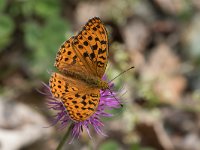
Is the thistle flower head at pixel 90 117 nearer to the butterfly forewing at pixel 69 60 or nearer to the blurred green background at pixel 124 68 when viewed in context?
the butterfly forewing at pixel 69 60

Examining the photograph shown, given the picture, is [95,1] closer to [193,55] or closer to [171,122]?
[193,55]

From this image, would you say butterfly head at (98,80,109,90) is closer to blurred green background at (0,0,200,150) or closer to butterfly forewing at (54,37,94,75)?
butterfly forewing at (54,37,94,75)

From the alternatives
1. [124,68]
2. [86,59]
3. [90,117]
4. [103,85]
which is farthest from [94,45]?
[124,68]

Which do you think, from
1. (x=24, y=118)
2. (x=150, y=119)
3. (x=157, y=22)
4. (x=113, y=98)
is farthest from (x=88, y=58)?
(x=157, y=22)

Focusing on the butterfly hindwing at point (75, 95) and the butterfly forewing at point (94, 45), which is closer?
the butterfly hindwing at point (75, 95)

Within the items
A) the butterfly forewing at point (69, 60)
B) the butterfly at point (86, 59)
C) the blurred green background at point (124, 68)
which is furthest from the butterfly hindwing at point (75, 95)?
the blurred green background at point (124, 68)

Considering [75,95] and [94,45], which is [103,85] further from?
[75,95]

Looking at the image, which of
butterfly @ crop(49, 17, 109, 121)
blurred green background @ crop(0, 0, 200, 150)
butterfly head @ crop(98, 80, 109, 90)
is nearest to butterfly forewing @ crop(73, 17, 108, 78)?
butterfly @ crop(49, 17, 109, 121)

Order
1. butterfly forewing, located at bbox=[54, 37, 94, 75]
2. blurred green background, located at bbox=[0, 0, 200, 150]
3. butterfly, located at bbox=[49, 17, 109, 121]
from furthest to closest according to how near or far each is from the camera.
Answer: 1. blurred green background, located at bbox=[0, 0, 200, 150]
2. butterfly forewing, located at bbox=[54, 37, 94, 75]
3. butterfly, located at bbox=[49, 17, 109, 121]
